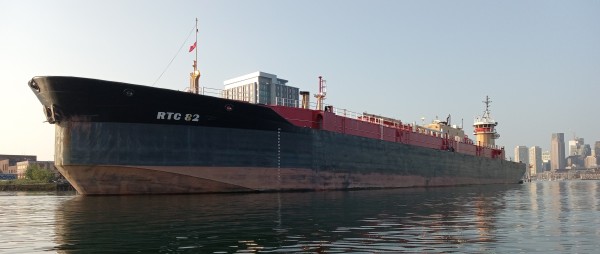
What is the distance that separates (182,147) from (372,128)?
19.9 meters

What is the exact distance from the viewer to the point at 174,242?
Answer: 11.4 metres

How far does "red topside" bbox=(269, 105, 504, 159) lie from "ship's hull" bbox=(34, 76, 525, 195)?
149cm

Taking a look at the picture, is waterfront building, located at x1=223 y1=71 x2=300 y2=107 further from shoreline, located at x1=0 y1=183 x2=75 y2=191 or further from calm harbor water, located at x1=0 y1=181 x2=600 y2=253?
calm harbor water, located at x1=0 y1=181 x2=600 y2=253

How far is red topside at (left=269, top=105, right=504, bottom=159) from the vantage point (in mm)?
35219

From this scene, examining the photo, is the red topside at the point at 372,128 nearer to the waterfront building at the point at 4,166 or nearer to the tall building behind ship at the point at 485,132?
the tall building behind ship at the point at 485,132

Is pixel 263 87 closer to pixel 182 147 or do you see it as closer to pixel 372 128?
pixel 372 128

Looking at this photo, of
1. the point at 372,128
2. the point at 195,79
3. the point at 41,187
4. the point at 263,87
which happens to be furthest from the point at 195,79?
the point at 263,87

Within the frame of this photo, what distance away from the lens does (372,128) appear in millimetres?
43281

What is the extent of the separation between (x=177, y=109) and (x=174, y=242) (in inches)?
692

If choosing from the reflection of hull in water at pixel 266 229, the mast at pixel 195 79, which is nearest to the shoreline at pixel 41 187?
the mast at pixel 195 79

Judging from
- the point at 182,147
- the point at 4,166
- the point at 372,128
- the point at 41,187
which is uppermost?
the point at 372,128

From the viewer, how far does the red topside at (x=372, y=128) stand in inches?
1387

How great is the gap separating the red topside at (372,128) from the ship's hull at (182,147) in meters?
1.49

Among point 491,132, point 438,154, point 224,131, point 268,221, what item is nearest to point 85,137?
point 224,131
